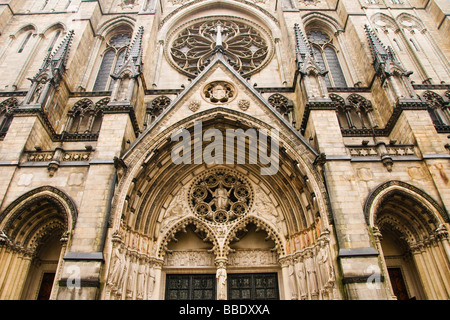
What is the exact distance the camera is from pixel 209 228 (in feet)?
36.4

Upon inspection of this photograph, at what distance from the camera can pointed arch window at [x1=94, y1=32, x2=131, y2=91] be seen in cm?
1605

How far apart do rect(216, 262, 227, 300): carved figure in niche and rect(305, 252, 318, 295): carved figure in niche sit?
8.50 ft

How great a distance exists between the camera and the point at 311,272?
9.47m

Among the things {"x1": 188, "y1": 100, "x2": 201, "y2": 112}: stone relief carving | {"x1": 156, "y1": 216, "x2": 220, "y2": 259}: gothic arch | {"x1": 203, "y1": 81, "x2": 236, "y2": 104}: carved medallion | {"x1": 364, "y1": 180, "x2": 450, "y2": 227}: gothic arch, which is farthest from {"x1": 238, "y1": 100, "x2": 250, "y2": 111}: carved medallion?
{"x1": 364, "y1": 180, "x2": 450, "y2": 227}: gothic arch

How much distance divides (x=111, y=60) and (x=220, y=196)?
10541mm

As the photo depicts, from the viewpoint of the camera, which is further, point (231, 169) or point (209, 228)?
point (231, 169)

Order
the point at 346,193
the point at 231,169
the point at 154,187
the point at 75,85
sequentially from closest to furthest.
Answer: the point at 346,193, the point at 154,187, the point at 231,169, the point at 75,85

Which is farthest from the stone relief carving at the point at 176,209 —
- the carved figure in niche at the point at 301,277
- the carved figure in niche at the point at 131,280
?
the carved figure in niche at the point at 301,277
